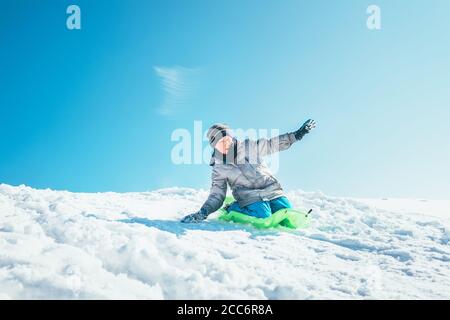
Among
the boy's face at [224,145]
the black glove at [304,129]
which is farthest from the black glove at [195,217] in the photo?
the black glove at [304,129]

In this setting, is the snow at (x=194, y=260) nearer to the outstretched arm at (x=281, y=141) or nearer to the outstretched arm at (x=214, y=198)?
the outstretched arm at (x=214, y=198)

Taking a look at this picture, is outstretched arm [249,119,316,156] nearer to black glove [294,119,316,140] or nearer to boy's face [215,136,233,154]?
black glove [294,119,316,140]

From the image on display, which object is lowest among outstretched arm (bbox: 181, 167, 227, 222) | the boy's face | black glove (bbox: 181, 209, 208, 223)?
black glove (bbox: 181, 209, 208, 223)

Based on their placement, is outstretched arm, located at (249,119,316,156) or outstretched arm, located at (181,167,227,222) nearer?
outstretched arm, located at (181,167,227,222)

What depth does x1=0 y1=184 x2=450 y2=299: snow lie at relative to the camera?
2.41 metres

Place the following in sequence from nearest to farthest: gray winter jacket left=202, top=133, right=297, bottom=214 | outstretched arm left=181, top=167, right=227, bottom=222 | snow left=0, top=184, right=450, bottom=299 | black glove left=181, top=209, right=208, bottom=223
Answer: snow left=0, top=184, right=450, bottom=299
black glove left=181, top=209, right=208, bottom=223
outstretched arm left=181, top=167, right=227, bottom=222
gray winter jacket left=202, top=133, right=297, bottom=214

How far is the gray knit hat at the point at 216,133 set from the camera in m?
5.06

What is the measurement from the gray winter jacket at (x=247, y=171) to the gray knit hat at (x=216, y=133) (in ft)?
0.55

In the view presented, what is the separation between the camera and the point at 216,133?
5066 millimetres

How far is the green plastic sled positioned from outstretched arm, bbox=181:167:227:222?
241 mm

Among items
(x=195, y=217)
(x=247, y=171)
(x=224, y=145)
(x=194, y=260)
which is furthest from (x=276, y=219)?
(x=194, y=260)

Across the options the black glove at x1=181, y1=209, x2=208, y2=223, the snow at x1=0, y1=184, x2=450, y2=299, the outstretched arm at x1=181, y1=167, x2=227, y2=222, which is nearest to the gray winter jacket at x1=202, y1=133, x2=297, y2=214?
the outstretched arm at x1=181, y1=167, x2=227, y2=222

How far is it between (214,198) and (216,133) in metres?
0.91
